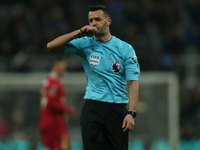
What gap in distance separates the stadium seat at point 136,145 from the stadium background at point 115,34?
18cm

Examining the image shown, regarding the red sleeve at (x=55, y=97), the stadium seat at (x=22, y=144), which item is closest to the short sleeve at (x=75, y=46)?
the red sleeve at (x=55, y=97)

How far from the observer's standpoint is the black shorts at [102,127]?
4.08m

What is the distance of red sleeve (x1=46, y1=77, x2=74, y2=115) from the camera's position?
24.2ft

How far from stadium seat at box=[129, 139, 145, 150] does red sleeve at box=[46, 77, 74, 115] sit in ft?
7.86

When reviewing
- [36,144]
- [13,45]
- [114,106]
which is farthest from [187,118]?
[114,106]

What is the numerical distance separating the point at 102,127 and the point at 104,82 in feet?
1.55

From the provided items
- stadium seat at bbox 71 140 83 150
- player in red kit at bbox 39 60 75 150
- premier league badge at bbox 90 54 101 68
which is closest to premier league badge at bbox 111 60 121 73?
premier league badge at bbox 90 54 101 68

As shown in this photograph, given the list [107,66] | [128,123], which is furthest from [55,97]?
[128,123]

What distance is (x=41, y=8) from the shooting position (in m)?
13.0

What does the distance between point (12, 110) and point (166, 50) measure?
502 centimetres

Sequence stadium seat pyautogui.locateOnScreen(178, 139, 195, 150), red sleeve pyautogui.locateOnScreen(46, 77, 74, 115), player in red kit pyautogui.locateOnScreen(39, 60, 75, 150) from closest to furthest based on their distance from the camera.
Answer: red sleeve pyautogui.locateOnScreen(46, 77, 74, 115) < player in red kit pyautogui.locateOnScreen(39, 60, 75, 150) < stadium seat pyautogui.locateOnScreen(178, 139, 195, 150)

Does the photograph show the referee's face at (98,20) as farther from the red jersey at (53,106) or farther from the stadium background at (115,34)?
the stadium background at (115,34)

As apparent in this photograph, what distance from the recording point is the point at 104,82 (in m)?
4.16

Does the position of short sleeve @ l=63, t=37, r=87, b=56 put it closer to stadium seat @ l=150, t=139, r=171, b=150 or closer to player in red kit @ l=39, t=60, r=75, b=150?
player in red kit @ l=39, t=60, r=75, b=150
